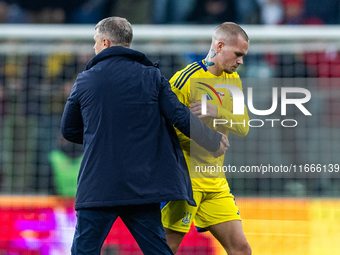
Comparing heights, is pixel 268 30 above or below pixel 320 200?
above

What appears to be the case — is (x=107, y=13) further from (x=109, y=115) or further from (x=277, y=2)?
(x=109, y=115)

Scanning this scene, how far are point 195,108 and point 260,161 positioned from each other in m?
2.76

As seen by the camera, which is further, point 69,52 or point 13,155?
point 13,155

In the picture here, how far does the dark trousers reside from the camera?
2.72 meters

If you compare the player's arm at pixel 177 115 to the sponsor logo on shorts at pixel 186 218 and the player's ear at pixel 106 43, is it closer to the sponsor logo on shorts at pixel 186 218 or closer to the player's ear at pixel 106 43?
the player's ear at pixel 106 43

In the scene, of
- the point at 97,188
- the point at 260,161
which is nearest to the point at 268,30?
the point at 260,161

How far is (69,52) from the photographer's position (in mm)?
5363

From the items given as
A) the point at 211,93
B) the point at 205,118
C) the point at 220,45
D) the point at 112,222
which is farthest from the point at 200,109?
the point at 112,222

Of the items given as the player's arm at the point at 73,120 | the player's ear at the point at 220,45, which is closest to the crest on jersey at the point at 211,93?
the player's ear at the point at 220,45

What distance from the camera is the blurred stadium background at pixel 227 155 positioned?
188 inches

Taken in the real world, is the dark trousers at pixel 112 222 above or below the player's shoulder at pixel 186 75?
below

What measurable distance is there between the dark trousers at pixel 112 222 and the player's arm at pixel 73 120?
1.55 ft

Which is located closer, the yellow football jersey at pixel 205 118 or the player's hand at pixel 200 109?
the player's hand at pixel 200 109

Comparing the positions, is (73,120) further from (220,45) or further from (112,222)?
(220,45)
